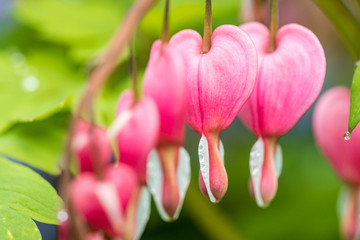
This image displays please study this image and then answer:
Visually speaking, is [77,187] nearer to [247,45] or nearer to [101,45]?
[247,45]

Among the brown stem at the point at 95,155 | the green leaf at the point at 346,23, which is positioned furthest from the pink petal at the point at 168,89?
the green leaf at the point at 346,23

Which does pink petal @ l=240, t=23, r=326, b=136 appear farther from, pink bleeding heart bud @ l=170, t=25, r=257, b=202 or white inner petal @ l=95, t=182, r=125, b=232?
white inner petal @ l=95, t=182, r=125, b=232

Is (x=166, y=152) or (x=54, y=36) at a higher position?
(x=166, y=152)

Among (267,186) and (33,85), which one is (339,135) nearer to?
(267,186)

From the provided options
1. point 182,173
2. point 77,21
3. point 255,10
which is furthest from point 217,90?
point 77,21

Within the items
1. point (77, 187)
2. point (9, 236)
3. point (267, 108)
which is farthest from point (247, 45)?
point (9, 236)

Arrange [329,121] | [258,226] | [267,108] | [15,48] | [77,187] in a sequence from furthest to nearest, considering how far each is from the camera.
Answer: [258,226] < [15,48] < [329,121] < [267,108] < [77,187]

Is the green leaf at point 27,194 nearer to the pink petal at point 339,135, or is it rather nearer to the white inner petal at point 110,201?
the white inner petal at point 110,201
